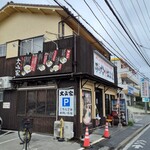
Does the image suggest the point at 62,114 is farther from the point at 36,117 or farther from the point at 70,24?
the point at 70,24

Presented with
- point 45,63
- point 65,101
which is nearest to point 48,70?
point 45,63

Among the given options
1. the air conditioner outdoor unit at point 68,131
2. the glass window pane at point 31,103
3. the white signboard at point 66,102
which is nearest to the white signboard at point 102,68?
the white signboard at point 66,102

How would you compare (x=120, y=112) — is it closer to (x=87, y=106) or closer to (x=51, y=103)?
(x=87, y=106)

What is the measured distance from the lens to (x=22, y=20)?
51.4ft

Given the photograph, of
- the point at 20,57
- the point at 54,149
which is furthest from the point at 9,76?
the point at 54,149

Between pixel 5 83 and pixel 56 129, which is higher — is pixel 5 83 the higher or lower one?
the higher one

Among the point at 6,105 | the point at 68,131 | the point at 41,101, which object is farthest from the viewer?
the point at 6,105

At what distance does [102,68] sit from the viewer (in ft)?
49.8

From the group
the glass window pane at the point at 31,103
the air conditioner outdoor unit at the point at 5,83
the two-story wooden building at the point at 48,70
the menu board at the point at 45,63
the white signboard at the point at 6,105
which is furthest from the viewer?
the white signboard at the point at 6,105

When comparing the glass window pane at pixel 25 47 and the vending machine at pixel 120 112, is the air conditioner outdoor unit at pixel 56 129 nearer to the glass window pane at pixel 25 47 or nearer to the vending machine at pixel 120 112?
the glass window pane at pixel 25 47

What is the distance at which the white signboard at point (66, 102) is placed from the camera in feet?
37.1

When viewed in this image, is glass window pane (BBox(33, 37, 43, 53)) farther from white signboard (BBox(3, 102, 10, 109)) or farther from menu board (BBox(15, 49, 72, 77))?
white signboard (BBox(3, 102, 10, 109))

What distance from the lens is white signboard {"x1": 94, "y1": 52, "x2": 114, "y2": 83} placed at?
46.0 ft

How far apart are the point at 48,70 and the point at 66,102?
2226 millimetres
